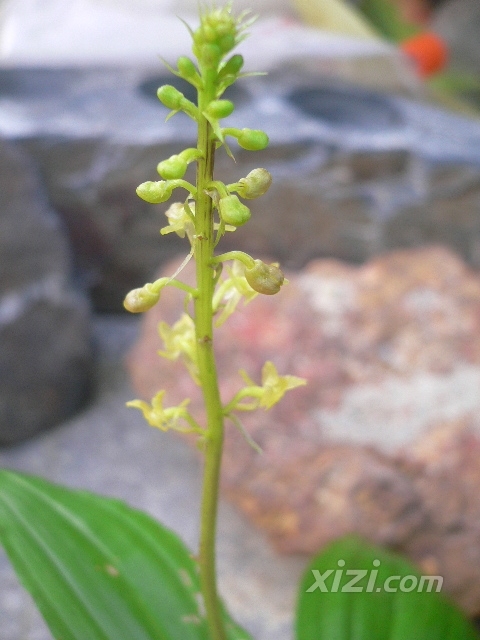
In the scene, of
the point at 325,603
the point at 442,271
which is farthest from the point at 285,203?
the point at 325,603

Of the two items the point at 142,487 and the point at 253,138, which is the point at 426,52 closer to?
the point at 142,487

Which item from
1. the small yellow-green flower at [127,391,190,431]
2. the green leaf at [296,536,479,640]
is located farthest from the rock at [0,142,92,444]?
the small yellow-green flower at [127,391,190,431]

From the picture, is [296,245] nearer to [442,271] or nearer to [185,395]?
[442,271]

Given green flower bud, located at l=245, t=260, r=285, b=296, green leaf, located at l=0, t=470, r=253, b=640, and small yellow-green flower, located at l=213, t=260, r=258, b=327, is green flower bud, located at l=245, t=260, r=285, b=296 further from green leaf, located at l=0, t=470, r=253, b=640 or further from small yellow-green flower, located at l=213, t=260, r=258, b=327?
green leaf, located at l=0, t=470, r=253, b=640

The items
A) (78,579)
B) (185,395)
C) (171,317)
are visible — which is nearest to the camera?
(78,579)

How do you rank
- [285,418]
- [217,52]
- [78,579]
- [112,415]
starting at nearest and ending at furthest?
[217,52] < [78,579] < [285,418] < [112,415]

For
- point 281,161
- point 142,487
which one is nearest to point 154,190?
point 142,487

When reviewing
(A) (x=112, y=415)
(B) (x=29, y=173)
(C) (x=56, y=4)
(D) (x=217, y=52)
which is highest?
(C) (x=56, y=4)
